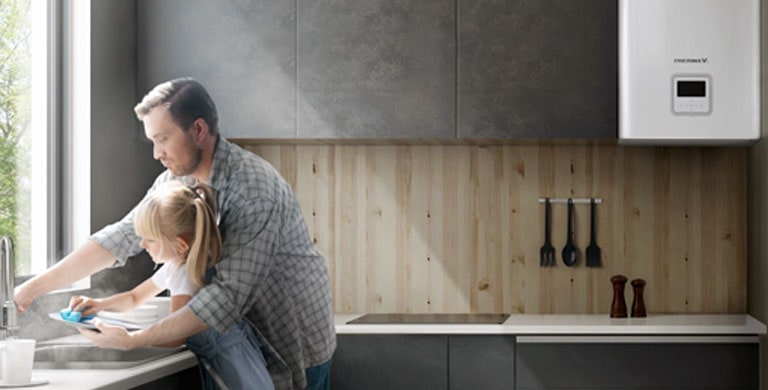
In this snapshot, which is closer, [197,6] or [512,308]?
[197,6]

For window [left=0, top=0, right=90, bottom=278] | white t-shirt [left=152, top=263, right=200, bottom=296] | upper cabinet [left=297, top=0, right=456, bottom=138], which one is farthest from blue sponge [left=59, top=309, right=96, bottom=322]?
upper cabinet [left=297, top=0, right=456, bottom=138]

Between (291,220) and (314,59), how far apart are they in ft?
2.94

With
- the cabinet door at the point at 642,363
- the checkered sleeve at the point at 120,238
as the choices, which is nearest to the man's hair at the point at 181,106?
the checkered sleeve at the point at 120,238

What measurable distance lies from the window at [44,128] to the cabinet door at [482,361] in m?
1.28

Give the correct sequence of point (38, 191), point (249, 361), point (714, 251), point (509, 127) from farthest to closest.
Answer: point (714, 251)
point (509, 127)
point (38, 191)
point (249, 361)

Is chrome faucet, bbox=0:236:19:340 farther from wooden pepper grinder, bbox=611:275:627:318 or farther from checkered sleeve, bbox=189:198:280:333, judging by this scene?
wooden pepper grinder, bbox=611:275:627:318

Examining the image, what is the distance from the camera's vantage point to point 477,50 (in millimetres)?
3482

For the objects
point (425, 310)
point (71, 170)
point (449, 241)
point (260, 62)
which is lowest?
point (425, 310)

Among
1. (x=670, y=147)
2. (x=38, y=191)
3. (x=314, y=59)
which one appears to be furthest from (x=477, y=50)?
(x=38, y=191)

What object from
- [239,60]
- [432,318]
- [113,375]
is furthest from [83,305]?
[432,318]

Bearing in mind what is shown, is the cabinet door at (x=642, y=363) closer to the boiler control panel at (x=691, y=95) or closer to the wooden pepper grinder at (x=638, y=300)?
the wooden pepper grinder at (x=638, y=300)

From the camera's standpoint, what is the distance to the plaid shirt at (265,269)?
2.61 m

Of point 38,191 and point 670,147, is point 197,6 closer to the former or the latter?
point 38,191

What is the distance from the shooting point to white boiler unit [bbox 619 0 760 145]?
342 cm
